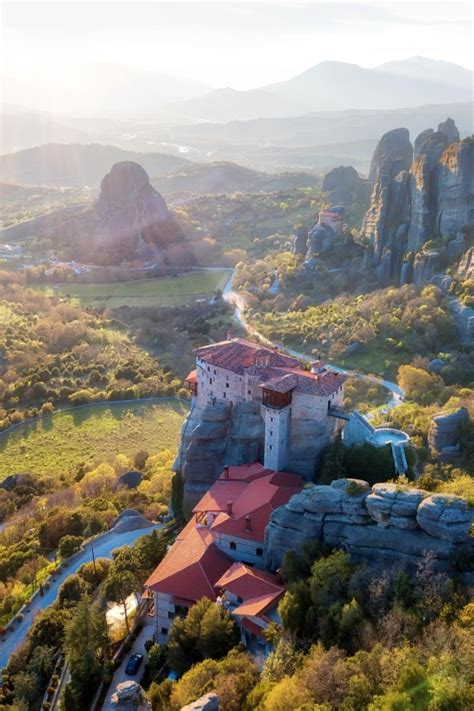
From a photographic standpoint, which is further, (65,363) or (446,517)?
(65,363)

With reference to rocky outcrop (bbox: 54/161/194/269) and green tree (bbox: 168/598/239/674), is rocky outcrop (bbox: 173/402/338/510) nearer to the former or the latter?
green tree (bbox: 168/598/239/674)

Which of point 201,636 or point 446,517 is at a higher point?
point 446,517

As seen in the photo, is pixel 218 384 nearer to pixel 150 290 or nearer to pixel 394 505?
pixel 394 505

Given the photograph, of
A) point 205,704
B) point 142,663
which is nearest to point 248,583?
point 142,663

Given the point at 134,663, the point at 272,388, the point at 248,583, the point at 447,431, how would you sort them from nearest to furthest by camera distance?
the point at 248,583 → the point at 134,663 → the point at 272,388 → the point at 447,431

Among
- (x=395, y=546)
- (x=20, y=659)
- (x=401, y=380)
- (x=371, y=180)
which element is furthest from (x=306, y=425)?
(x=371, y=180)

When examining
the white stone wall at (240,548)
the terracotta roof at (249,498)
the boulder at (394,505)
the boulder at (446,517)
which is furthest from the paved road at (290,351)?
the boulder at (446,517)
